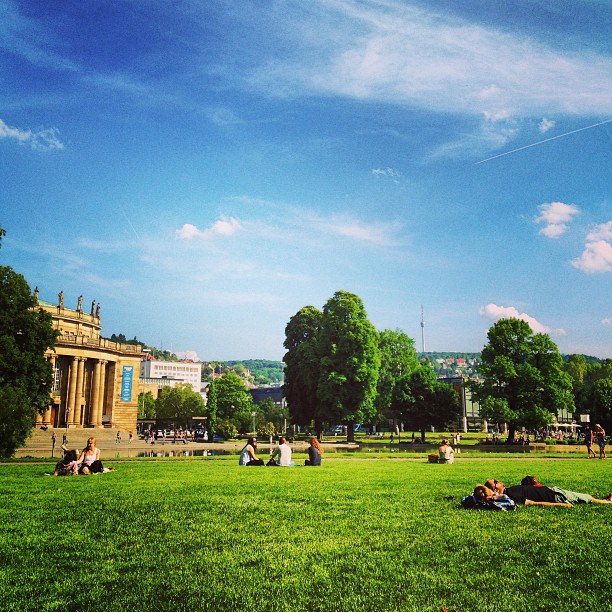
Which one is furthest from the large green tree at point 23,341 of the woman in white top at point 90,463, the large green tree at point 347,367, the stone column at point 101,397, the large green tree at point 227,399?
the large green tree at point 227,399

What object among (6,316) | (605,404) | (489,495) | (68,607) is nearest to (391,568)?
(68,607)

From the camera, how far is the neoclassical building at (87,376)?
8494 cm

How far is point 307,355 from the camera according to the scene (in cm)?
6838

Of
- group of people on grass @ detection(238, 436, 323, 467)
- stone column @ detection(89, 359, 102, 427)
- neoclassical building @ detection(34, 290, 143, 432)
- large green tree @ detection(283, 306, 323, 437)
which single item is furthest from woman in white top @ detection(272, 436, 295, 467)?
stone column @ detection(89, 359, 102, 427)

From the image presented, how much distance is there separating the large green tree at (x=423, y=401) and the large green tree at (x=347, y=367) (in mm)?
11783

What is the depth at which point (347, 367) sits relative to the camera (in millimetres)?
64312

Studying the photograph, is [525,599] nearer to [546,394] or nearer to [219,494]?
[219,494]

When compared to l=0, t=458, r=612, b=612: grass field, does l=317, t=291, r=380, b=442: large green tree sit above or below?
above

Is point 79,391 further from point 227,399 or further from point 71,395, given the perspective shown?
point 227,399

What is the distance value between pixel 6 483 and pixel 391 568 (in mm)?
14648

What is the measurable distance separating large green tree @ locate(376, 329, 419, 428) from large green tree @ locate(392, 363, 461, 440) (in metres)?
0.97

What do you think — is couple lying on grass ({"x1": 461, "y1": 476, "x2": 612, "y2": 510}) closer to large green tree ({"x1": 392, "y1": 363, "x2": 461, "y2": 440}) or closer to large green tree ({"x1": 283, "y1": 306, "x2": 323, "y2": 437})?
large green tree ({"x1": 283, "y1": 306, "x2": 323, "y2": 437})

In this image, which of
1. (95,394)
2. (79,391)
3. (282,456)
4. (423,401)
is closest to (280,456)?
(282,456)

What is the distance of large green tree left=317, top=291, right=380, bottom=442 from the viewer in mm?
63688
